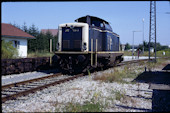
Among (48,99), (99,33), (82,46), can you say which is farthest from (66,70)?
(48,99)

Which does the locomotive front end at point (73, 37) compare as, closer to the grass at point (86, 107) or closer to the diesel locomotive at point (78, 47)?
the diesel locomotive at point (78, 47)

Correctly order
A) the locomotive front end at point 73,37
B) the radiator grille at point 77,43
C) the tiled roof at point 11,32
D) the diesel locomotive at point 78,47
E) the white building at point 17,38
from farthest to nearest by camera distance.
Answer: the white building at point 17,38
the tiled roof at point 11,32
the radiator grille at point 77,43
the locomotive front end at point 73,37
the diesel locomotive at point 78,47

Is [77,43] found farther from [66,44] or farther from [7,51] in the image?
[7,51]

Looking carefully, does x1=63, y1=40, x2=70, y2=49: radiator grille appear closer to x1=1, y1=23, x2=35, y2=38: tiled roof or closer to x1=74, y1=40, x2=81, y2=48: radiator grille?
x1=74, y1=40, x2=81, y2=48: radiator grille

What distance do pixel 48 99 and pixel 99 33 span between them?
8.29m

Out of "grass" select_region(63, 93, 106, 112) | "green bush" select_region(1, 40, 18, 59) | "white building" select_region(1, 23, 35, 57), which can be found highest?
"white building" select_region(1, 23, 35, 57)

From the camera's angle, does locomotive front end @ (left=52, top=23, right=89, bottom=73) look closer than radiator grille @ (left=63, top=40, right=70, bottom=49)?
Yes

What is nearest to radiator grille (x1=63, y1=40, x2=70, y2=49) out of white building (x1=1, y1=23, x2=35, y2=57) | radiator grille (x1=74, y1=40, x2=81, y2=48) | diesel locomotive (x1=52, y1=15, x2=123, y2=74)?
diesel locomotive (x1=52, y1=15, x2=123, y2=74)

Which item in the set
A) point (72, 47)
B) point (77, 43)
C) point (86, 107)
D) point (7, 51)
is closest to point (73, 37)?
point (77, 43)

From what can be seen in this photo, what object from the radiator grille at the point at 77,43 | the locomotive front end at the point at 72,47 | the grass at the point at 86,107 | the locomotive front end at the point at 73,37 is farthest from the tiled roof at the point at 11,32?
the grass at the point at 86,107

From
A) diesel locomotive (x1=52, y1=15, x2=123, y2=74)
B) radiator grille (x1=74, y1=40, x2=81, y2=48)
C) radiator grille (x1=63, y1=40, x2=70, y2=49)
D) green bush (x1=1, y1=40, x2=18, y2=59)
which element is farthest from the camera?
green bush (x1=1, y1=40, x2=18, y2=59)

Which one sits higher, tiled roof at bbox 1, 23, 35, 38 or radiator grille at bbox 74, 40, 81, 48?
tiled roof at bbox 1, 23, 35, 38

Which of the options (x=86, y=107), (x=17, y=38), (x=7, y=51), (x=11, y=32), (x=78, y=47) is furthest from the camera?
(x=17, y=38)

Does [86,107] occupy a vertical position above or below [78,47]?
below
